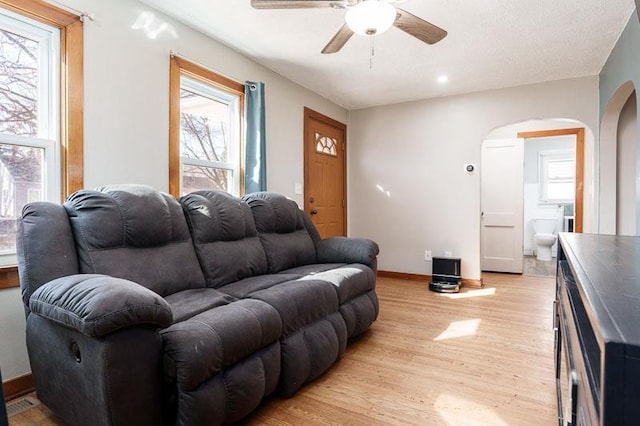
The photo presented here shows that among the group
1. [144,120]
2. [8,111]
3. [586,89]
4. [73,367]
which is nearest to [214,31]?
[144,120]

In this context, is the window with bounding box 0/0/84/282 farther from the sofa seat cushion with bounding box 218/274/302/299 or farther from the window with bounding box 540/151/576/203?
the window with bounding box 540/151/576/203

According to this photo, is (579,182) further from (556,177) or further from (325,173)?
(325,173)

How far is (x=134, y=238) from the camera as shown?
1.83 metres

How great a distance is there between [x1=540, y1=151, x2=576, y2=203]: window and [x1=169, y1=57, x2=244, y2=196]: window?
20.9 ft

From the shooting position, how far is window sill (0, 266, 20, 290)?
1800 millimetres

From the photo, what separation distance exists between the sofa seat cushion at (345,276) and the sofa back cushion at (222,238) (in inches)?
12.7

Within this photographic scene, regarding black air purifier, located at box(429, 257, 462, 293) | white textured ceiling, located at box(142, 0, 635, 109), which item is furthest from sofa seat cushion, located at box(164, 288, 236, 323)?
black air purifier, located at box(429, 257, 462, 293)

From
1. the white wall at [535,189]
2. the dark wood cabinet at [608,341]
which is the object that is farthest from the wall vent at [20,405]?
the white wall at [535,189]

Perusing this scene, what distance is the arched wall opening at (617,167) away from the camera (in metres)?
3.33

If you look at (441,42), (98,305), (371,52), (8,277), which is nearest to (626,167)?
(441,42)

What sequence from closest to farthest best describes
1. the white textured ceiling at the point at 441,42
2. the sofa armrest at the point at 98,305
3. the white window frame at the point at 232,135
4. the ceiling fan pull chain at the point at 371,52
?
A: the sofa armrest at the point at 98,305 < the white textured ceiling at the point at 441,42 < the ceiling fan pull chain at the point at 371,52 < the white window frame at the point at 232,135

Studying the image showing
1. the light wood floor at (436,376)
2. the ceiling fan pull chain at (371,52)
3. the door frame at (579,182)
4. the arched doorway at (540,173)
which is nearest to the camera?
the light wood floor at (436,376)

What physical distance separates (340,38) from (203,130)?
147 cm

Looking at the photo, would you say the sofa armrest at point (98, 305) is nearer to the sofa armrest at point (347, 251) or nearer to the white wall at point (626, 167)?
the sofa armrest at point (347, 251)
